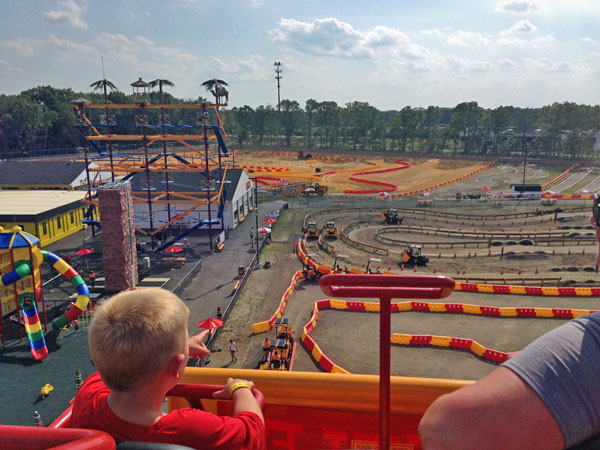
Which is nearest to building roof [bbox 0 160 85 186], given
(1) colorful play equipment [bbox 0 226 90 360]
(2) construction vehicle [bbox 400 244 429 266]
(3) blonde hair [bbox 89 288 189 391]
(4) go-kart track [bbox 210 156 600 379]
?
(4) go-kart track [bbox 210 156 600 379]

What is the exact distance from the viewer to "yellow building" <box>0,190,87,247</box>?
37.0 meters

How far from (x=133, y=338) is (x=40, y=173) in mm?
57017

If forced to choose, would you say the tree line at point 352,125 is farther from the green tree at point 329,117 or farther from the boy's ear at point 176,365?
the boy's ear at point 176,365

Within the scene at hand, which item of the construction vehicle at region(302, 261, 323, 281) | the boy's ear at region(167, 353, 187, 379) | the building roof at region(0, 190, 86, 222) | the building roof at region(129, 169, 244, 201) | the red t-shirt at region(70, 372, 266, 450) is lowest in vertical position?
the construction vehicle at region(302, 261, 323, 281)

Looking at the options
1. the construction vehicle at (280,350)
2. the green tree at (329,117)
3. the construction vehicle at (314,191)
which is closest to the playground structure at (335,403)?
the construction vehicle at (280,350)

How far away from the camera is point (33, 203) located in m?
41.3

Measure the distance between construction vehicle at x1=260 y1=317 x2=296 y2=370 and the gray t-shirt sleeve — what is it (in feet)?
56.1

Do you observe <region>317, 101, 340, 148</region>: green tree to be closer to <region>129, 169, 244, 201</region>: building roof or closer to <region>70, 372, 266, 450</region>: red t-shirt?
<region>129, 169, 244, 201</region>: building roof

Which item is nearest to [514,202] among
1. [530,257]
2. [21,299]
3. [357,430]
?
[530,257]

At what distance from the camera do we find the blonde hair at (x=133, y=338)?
2.01 meters

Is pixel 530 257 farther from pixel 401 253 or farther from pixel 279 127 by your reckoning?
pixel 279 127

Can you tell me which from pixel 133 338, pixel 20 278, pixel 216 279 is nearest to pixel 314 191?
pixel 216 279

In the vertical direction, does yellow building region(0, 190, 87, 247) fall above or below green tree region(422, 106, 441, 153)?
below

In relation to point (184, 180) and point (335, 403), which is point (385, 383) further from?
point (184, 180)
